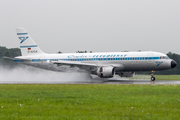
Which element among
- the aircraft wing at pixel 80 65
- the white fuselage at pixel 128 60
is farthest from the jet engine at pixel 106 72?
the white fuselage at pixel 128 60

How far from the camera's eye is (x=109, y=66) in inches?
1312

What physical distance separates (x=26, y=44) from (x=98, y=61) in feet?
40.3

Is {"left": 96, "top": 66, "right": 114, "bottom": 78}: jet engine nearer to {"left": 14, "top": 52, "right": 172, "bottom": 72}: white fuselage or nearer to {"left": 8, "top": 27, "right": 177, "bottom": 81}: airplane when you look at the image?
{"left": 8, "top": 27, "right": 177, "bottom": 81}: airplane

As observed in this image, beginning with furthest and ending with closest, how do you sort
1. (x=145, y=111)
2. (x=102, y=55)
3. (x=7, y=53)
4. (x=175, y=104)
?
(x=7, y=53) → (x=102, y=55) → (x=175, y=104) → (x=145, y=111)

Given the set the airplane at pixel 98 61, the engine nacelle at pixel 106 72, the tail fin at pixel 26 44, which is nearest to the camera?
the engine nacelle at pixel 106 72

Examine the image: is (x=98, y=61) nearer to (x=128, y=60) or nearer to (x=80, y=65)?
(x=80, y=65)

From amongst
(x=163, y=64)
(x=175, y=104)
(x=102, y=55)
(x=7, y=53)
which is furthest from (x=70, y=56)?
(x=7, y=53)

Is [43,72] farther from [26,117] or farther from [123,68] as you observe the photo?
[26,117]

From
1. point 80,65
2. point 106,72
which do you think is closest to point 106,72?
point 106,72

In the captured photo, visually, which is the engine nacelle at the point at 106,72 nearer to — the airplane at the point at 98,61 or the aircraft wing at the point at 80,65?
the airplane at the point at 98,61

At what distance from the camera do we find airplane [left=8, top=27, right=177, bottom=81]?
3306cm

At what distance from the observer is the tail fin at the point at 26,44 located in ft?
133

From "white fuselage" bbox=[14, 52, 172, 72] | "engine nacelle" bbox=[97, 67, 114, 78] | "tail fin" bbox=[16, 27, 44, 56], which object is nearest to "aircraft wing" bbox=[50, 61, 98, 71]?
"white fuselage" bbox=[14, 52, 172, 72]

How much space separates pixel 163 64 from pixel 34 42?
65.1ft
